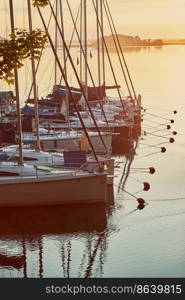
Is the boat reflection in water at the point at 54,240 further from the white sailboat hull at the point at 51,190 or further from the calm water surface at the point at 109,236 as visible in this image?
the white sailboat hull at the point at 51,190

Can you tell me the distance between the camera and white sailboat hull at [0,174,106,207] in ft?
114

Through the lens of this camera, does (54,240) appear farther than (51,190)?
No

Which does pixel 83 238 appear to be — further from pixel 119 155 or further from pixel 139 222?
pixel 119 155

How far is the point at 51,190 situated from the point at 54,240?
3615 millimetres

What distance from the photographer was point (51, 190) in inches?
1388

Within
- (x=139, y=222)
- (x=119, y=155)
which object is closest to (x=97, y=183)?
(x=139, y=222)

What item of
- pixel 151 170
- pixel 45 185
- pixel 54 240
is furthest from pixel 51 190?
pixel 151 170

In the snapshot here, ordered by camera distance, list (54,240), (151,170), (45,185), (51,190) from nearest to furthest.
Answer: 1. (54,240)
2. (45,185)
3. (51,190)
4. (151,170)

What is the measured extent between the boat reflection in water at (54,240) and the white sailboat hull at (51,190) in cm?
40

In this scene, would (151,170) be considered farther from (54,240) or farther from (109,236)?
(54,240)

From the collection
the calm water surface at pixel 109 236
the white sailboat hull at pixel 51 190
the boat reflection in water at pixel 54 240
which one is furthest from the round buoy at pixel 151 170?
the white sailboat hull at pixel 51 190

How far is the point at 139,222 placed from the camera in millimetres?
34594

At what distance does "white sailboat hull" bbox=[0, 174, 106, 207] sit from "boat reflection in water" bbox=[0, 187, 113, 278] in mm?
403

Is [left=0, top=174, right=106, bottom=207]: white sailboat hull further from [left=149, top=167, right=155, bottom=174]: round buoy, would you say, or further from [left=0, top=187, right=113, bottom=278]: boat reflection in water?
[left=149, top=167, right=155, bottom=174]: round buoy
